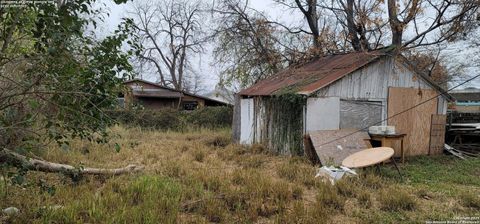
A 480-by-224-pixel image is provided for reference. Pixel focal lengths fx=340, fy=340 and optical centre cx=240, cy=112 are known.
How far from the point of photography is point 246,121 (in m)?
12.9

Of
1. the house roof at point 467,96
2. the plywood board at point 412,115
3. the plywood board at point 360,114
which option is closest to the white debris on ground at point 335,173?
the plywood board at point 360,114

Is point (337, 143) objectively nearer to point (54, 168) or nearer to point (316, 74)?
point (316, 74)

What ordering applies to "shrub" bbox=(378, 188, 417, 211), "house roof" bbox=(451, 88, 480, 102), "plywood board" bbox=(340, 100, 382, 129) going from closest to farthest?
"shrub" bbox=(378, 188, 417, 211) < "plywood board" bbox=(340, 100, 382, 129) < "house roof" bbox=(451, 88, 480, 102)

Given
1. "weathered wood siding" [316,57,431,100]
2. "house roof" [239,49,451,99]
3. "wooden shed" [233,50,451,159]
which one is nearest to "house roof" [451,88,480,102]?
"wooden shed" [233,50,451,159]

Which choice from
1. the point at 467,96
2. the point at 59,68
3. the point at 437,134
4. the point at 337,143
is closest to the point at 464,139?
the point at 437,134

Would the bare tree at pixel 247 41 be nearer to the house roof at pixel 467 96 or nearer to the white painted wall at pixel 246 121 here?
the white painted wall at pixel 246 121

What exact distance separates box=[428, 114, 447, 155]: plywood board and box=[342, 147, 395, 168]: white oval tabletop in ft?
18.3

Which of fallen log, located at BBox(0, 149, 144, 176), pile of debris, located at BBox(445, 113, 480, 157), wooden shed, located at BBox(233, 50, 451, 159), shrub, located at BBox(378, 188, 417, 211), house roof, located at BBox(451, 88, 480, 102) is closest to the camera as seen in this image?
fallen log, located at BBox(0, 149, 144, 176)

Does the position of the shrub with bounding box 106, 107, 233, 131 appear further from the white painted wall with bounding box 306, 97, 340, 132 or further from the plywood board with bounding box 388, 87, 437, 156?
the plywood board with bounding box 388, 87, 437, 156

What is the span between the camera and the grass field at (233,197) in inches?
185

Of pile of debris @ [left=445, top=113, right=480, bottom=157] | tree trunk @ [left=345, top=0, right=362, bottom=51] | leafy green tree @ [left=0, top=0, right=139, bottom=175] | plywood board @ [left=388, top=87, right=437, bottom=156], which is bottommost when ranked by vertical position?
pile of debris @ [left=445, top=113, right=480, bottom=157]

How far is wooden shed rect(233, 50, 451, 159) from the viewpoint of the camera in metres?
10.0

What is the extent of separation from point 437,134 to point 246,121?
6.90 meters

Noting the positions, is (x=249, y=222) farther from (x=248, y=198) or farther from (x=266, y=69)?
(x=266, y=69)
